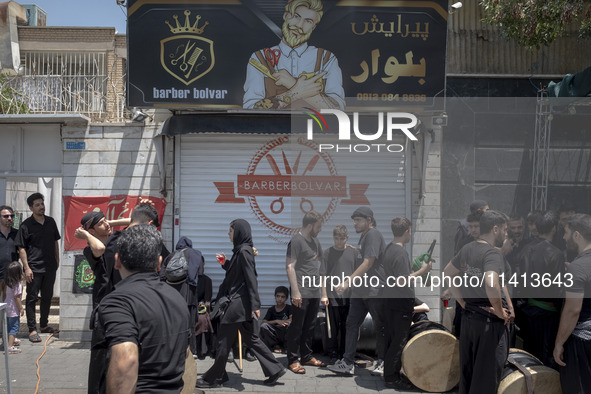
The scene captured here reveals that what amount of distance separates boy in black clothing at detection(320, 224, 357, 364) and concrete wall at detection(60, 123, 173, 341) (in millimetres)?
2344

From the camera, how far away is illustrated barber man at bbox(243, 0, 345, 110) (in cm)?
731

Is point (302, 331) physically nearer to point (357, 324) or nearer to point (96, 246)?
point (357, 324)

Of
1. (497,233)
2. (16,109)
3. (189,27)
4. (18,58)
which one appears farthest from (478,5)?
(18,58)

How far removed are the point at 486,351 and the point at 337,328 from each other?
2528mm

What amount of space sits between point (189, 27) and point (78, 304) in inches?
157

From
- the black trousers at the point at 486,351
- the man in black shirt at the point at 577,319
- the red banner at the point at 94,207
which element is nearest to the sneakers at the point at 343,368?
the black trousers at the point at 486,351

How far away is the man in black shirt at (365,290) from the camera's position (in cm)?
644

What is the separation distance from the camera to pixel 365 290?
6.52 metres

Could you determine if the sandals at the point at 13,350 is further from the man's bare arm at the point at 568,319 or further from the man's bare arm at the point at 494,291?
the man's bare arm at the point at 568,319

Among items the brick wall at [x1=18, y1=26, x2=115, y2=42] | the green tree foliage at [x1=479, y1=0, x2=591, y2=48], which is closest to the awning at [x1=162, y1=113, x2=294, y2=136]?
the green tree foliage at [x1=479, y1=0, x2=591, y2=48]

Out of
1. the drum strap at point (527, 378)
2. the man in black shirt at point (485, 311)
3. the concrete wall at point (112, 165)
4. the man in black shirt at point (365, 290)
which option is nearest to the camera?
the man in black shirt at point (485, 311)

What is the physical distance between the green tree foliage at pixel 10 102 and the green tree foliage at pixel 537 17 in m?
7.17

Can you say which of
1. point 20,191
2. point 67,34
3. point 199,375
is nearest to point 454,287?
point 199,375

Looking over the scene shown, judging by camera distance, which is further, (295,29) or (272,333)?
(272,333)
